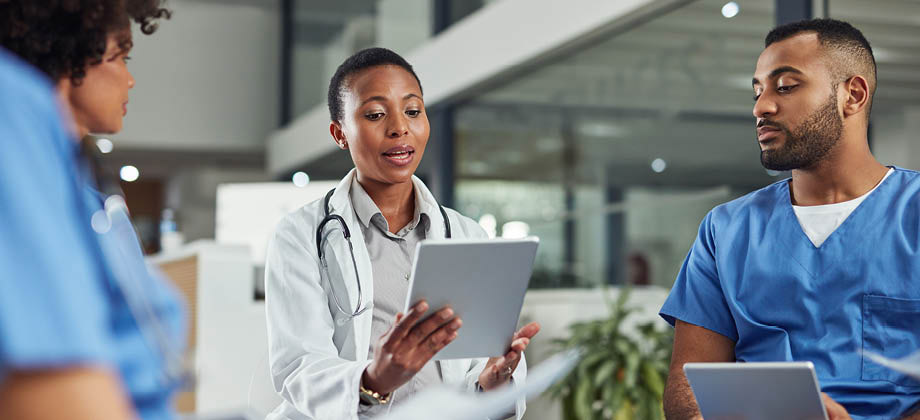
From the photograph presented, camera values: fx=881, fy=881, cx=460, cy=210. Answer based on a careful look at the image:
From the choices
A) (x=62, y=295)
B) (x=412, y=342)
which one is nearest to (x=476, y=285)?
(x=412, y=342)

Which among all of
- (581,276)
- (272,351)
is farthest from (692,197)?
(272,351)

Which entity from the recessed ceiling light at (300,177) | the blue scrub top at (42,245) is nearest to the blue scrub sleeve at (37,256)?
the blue scrub top at (42,245)

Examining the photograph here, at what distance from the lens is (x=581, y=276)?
4.81 m

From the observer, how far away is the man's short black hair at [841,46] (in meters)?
1.89

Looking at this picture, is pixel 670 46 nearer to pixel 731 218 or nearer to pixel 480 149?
pixel 480 149

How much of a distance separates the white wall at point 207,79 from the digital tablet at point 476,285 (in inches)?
324

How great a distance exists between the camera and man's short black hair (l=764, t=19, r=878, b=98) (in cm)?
189

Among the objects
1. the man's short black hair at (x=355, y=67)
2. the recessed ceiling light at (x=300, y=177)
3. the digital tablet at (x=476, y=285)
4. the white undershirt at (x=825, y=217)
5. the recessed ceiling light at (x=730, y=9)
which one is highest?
the recessed ceiling light at (x=730, y=9)

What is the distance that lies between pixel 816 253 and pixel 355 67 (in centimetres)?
105

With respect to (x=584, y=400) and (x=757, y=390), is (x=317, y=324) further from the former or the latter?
(x=584, y=400)

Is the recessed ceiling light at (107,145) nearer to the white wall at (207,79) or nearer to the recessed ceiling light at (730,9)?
the white wall at (207,79)

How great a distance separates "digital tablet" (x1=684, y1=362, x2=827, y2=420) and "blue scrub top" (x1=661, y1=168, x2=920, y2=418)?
289 mm

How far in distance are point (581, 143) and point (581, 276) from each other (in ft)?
2.44

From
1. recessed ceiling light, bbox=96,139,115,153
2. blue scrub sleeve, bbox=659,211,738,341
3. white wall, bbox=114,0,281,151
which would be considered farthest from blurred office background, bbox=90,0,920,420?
recessed ceiling light, bbox=96,139,115,153
